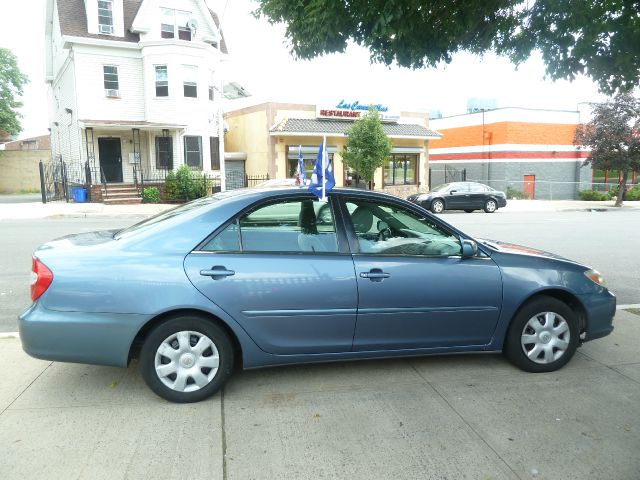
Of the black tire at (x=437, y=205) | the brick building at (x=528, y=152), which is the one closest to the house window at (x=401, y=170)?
the brick building at (x=528, y=152)

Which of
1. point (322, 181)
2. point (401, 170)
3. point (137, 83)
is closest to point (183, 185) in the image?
point (137, 83)

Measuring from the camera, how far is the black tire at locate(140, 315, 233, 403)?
3656 millimetres

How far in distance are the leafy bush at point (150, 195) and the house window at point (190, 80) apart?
17.5ft

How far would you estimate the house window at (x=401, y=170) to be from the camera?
1216 inches

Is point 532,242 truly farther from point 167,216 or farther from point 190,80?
A: point 190,80

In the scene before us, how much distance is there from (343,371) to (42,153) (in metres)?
39.2

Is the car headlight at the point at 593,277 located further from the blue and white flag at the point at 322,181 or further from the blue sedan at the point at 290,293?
the blue and white flag at the point at 322,181

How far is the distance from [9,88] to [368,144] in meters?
28.9

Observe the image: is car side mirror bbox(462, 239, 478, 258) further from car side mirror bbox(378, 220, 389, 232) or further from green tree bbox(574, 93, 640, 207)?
green tree bbox(574, 93, 640, 207)

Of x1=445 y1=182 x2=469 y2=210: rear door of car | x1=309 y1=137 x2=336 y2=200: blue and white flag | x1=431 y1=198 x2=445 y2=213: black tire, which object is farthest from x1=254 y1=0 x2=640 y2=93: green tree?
x1=445 y1=182 x2=469 y2=210: rear door of car

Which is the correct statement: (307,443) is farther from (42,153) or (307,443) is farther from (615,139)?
(42,153)

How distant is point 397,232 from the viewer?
4.26m

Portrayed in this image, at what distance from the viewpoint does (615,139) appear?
25.7 metres

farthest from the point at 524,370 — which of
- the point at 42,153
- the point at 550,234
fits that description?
the point at 42,153
